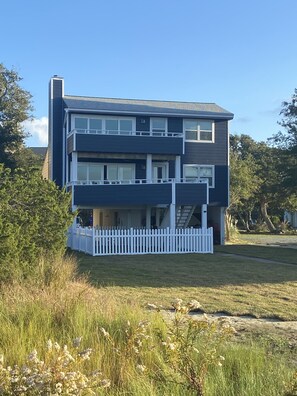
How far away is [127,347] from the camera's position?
495cm

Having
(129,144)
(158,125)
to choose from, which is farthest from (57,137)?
(158,125)

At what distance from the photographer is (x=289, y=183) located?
95.4 feet

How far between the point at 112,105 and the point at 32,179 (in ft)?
74.1

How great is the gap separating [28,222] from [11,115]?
123 ft

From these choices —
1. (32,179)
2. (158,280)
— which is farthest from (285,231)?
(32,179)

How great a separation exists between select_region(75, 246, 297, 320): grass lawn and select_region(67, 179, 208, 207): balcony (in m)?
6.81

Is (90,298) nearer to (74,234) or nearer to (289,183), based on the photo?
(74,234)

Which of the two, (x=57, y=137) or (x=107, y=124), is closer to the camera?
(x=107, y=124)

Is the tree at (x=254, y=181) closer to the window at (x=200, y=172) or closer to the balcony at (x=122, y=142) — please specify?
the window at (x=200, y=172)

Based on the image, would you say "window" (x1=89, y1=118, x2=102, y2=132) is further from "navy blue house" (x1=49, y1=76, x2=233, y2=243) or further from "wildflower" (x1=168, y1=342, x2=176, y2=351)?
"wildflower" (x1=168, y1=342, x2=176, y2=351)

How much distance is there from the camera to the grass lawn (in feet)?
33.6

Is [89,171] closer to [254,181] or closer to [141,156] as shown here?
[141,156]

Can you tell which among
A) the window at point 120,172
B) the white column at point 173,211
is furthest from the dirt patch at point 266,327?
the window at point 120,172

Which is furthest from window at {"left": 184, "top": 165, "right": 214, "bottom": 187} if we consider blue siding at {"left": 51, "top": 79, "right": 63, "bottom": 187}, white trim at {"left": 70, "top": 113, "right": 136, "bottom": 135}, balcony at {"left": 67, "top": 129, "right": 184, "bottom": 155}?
blue siding at {"left": 51, "top": 79, "right": 63, "bottom": 187}
